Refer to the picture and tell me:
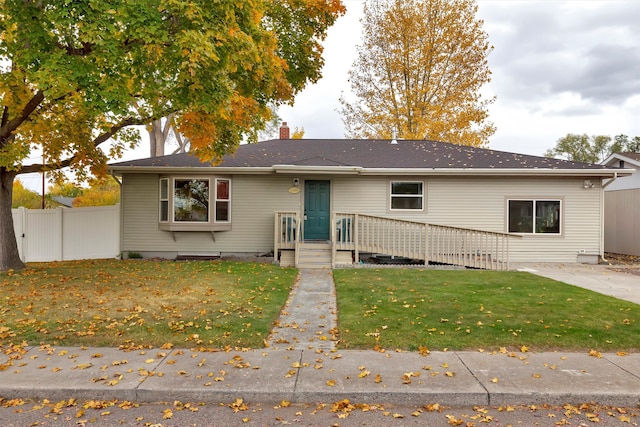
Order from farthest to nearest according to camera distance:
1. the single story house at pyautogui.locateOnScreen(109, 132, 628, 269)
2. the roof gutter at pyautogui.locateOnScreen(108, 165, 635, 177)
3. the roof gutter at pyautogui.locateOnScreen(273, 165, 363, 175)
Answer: the single story house at pyautogui.locateOnScreen(109, 132, 628, 269)
the roof gutter at pyautogui.locateOnScreen(108, 165, 635, 177)
the roof gutter at pyautogui.locateOnScreen(273, 165, 363, 175)

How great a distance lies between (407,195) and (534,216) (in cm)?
427

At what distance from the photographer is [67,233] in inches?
502

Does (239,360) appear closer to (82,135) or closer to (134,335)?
(134,335)

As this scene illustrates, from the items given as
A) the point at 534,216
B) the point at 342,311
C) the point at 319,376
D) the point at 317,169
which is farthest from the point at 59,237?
the point at 534,216

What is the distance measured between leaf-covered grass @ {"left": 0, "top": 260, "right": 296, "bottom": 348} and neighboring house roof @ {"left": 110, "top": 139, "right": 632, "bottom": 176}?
3.64 metres

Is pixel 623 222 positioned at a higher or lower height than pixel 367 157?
lower

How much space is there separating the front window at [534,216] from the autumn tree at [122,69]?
8.58 metres

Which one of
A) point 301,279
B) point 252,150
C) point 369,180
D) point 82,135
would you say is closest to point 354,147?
point 369,180

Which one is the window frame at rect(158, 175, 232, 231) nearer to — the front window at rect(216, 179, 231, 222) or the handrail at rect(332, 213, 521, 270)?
the front window at rect(216, 179, 231, 222)

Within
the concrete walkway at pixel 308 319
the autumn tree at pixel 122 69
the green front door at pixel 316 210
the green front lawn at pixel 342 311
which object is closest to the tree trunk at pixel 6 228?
the autumn tree at pixel 122 69

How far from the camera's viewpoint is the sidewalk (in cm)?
350

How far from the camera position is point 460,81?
21.7m

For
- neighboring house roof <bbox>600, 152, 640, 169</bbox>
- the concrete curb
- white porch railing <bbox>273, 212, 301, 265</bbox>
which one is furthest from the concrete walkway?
neighboring house roof <bbox>600, 152, 640, 169</bbox>

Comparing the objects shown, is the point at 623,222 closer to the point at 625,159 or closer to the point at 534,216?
the point at 534,216
